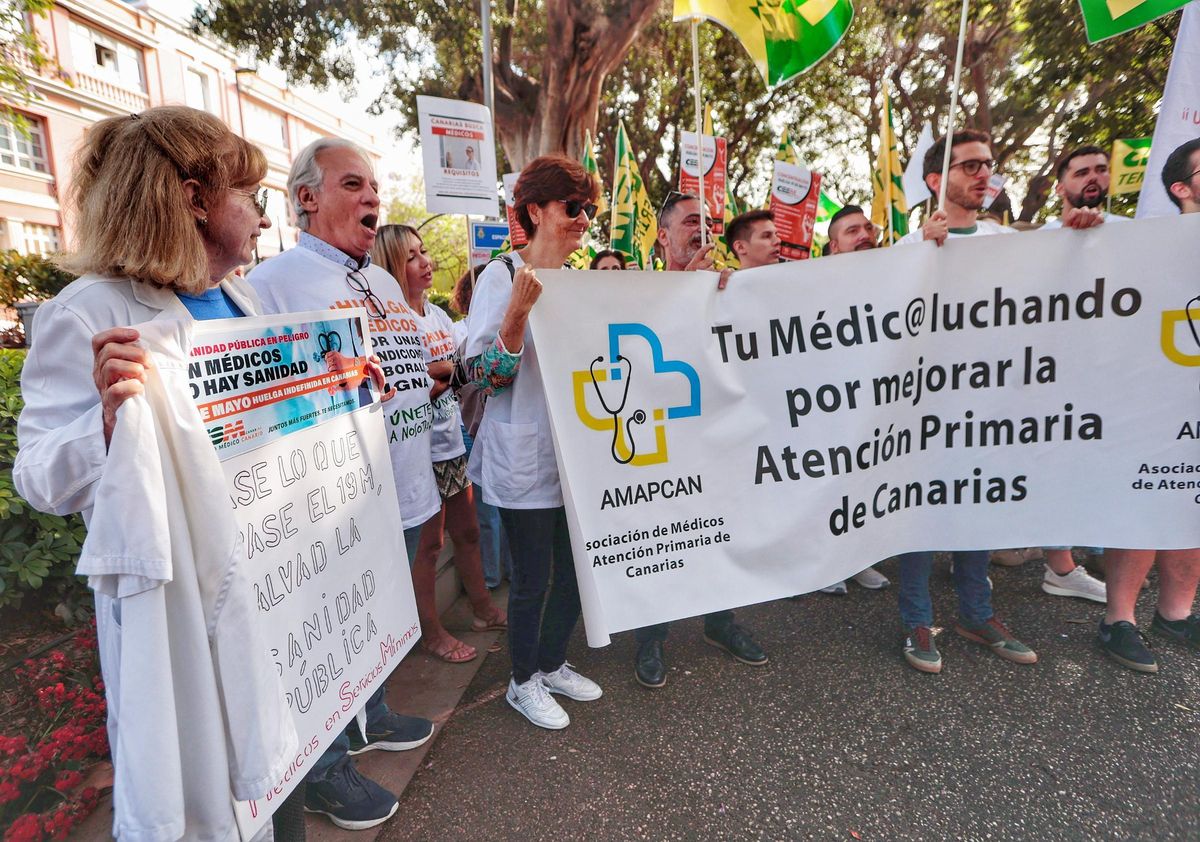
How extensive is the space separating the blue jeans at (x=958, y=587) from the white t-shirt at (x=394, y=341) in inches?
80.1

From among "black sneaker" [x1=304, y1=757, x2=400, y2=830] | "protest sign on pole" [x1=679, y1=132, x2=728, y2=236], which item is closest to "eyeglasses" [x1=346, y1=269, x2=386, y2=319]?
"black sneaker" [x1=304, y1=757, x2=400, y2=830]

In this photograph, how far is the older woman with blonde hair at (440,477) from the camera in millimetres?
2955

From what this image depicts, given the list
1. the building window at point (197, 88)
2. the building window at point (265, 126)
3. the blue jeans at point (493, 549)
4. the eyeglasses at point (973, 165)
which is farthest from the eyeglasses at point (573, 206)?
the building window at point (265, 126)

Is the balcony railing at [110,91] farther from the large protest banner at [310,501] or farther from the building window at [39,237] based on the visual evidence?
the large protest banner at [310,501]

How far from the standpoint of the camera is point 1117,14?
2.84 m

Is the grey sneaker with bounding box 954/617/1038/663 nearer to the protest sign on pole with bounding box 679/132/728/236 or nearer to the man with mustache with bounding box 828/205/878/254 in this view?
the man with mustache with bounding box 828/205/878/254

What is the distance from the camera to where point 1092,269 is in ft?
8.46

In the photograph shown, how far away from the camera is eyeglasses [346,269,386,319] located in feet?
7.79

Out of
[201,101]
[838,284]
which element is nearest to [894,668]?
[838,284]

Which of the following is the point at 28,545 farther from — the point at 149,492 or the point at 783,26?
the point at 783,26

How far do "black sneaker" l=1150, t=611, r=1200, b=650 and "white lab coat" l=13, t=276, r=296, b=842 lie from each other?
370 cm

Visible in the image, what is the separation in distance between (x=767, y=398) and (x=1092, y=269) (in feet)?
4.36

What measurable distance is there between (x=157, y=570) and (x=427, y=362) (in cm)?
166

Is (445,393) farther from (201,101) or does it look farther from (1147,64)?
(201,101)
